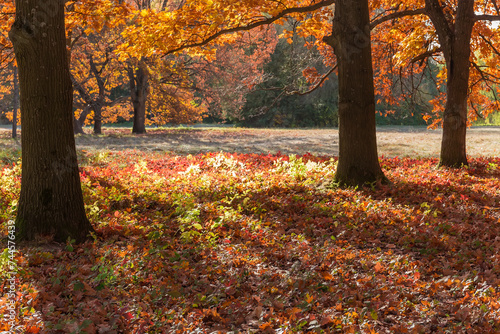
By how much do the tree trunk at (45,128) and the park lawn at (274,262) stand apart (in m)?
0.32

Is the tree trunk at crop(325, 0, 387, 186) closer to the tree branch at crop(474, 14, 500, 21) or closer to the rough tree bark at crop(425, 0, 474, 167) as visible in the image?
the rough tree bark at crop(425, 0, 474, 167)

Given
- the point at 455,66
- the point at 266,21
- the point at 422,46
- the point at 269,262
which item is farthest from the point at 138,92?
the point at 269,262

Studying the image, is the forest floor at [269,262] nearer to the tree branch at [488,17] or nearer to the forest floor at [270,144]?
the tree branch at [488,17]

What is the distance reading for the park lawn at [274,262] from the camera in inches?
136

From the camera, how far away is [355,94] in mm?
7238

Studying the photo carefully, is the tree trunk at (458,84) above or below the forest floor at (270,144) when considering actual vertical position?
above

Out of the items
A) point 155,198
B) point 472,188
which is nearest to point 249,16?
point 155,198

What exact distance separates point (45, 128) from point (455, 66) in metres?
8.64

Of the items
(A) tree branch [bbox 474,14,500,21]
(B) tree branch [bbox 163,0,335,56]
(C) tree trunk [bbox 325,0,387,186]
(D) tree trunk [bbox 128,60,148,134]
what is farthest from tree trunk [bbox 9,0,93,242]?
(D) tree trunk [bbox 128,60,148,134]

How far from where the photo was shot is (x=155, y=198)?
707 cm

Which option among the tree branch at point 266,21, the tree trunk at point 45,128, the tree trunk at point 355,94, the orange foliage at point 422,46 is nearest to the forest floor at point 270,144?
the orange foliage at point 422,46

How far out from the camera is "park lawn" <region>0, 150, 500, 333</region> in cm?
347

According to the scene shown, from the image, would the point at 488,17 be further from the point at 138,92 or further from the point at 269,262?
the point at 138,92

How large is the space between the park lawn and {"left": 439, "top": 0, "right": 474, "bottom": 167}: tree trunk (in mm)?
1607
